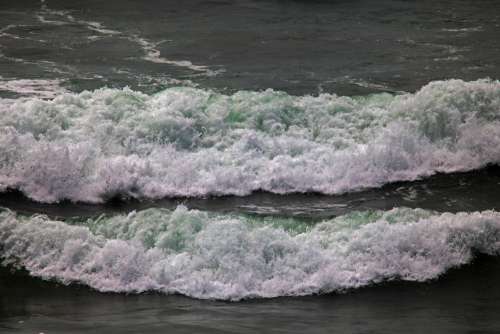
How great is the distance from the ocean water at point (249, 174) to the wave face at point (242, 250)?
3 centimetres

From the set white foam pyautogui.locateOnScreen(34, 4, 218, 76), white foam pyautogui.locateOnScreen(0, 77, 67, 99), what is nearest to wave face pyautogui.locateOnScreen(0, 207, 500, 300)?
white foam pyautogui.locateOnScreen(0, 77, 67, 99)

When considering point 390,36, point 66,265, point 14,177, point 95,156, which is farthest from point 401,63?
point 66,265

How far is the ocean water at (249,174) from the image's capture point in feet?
35.0

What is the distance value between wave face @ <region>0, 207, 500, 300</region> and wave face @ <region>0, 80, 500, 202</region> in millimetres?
2044

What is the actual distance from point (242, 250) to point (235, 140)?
465 cm

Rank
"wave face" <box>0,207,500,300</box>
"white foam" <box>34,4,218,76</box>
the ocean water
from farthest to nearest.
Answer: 1. "white foam" <box>34,4,218,76</box>
2. "wave face" <box>0,207,500,300</box>
3. the ocean water

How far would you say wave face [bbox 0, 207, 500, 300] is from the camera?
11.0 m

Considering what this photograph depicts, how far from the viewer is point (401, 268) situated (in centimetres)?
1137

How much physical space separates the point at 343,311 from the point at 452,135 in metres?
6.67

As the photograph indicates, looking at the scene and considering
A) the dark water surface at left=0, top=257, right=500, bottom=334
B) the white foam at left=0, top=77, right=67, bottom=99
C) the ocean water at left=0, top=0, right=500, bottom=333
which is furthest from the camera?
the white foam at left=0, top=77, right=67, bottom=99

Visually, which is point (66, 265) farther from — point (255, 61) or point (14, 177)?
point (255, 61)

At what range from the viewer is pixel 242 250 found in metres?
11.4

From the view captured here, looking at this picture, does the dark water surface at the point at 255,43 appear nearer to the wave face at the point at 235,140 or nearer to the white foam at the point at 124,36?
the white foam at the point at 124,36

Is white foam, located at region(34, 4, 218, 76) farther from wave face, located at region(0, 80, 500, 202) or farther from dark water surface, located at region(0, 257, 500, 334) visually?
dark water surface, located at region(0, 257, 500, 334)
